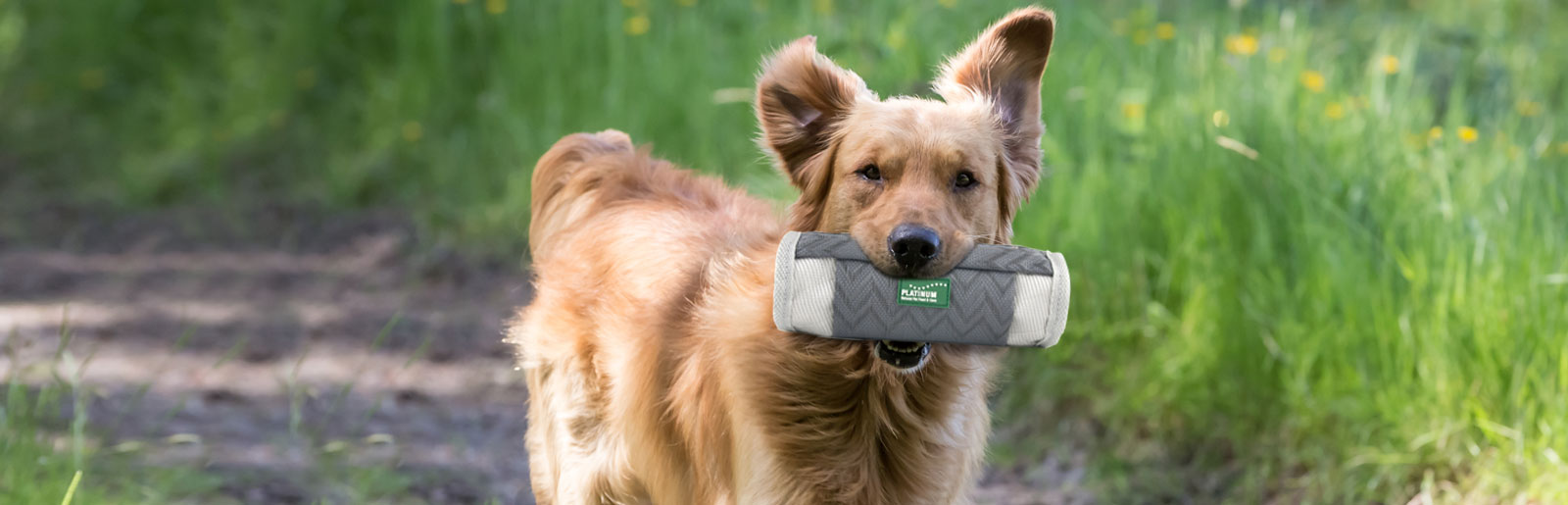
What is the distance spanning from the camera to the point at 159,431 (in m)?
4.47

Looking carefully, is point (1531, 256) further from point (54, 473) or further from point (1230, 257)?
point (54, 473)

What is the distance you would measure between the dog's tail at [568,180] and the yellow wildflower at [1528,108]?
3.51 meters

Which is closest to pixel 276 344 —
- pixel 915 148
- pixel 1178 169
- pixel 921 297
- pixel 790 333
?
pixel 790 333

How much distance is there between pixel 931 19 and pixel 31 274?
4.71 m

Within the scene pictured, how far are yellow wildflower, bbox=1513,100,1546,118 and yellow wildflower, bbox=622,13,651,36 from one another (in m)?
4.28

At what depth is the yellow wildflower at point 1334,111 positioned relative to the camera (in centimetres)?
484

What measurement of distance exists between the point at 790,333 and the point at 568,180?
141 cm

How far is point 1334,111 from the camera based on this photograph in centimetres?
488

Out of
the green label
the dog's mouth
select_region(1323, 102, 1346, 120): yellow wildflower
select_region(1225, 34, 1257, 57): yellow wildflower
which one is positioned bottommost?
select_region(1323, 102, 1346, 120): yellow wildflower

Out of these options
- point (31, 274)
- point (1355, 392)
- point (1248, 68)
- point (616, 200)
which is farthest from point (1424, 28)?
point (31, 274)

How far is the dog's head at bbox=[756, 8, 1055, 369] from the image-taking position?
265cm

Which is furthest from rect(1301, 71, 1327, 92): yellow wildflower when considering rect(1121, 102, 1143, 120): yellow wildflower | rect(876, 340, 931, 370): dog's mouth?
rect(876, 340, 931, 370): dog's mouth

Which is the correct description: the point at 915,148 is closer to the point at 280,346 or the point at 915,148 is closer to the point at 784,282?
the point at 784,282

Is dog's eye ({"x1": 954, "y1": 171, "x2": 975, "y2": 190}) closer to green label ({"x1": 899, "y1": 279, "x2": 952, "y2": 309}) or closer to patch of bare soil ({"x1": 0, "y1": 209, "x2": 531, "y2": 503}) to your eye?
green label ({"x1": 899, "y1": 279, "x2": 952, "y2": 309})
